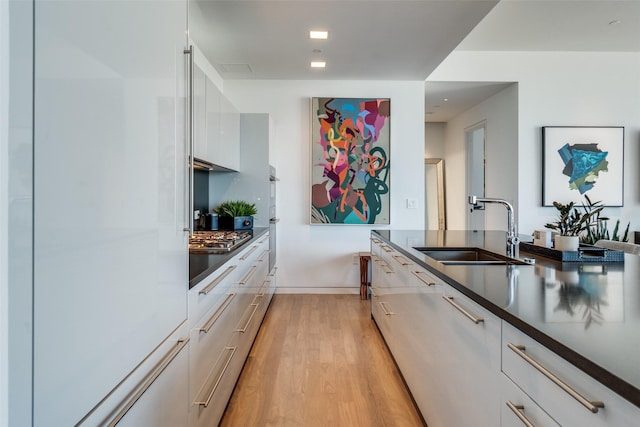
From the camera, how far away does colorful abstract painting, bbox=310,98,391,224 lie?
4500 mm

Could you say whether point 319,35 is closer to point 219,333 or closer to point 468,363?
point 219,333

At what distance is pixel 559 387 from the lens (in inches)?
30.6

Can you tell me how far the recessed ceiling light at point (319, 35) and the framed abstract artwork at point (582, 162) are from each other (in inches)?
124

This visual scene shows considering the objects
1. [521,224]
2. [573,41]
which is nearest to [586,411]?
[521,224]

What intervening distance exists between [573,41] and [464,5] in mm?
2510

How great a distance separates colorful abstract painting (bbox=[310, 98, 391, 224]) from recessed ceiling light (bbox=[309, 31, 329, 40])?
3.90ft

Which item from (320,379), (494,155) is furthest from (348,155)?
(320,379)

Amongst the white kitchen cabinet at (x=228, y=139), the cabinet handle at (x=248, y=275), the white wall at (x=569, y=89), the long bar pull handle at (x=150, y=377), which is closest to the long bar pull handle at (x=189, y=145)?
the long bar pull handle at (x=150, y=377)

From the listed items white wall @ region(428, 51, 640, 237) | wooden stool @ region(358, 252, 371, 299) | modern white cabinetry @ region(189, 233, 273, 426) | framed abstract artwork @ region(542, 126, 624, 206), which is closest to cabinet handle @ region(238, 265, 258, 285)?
modern white cabinetry @ region(189, 233, 273, 426)

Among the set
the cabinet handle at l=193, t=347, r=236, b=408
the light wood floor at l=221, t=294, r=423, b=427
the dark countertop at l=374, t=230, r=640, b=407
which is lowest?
the light wood floor at l=221, t=294, r=423, b=427

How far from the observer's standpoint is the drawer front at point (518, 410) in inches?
33.8

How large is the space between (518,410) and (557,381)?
0.78ft

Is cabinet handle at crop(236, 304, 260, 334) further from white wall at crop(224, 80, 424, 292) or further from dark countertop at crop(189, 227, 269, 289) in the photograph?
white wall at crop(224, 80, 424, 292)

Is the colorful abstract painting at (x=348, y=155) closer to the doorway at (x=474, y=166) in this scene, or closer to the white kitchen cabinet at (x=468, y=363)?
the doorway at (x=474, y=166)
